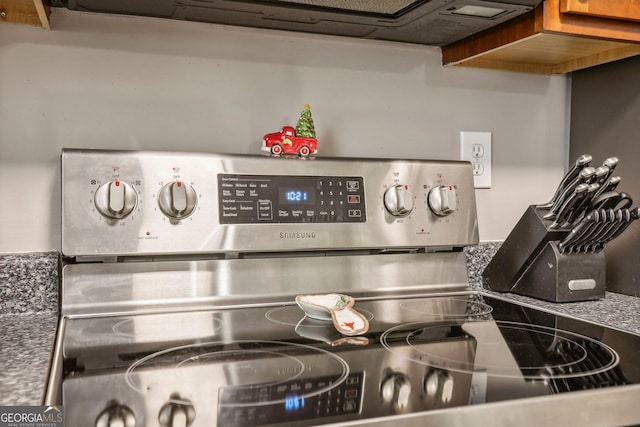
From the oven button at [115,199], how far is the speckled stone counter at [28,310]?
144 millimetres

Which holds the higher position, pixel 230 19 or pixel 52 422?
pixel 230 19

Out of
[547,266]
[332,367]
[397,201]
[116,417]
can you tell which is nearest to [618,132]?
[547,266]

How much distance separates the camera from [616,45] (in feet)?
3.75

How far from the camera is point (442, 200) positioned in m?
1.08

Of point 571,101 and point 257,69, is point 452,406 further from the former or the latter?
point 571,101

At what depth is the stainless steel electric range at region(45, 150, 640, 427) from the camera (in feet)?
1.85

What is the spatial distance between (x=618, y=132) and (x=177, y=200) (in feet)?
3.10

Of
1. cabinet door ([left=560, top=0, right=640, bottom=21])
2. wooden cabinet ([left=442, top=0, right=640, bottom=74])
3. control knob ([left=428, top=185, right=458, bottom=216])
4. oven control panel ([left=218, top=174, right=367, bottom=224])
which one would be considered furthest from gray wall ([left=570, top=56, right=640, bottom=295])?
oven control panel ([left=218, top=174, right=367, bottom=224])

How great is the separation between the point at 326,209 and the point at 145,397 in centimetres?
53

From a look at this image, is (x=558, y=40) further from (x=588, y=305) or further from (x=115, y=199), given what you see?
(x=115, y=199)

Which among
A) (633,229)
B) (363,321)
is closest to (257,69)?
(363,321)

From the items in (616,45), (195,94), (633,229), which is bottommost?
(633,229)

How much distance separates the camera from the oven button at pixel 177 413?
19.9 inches

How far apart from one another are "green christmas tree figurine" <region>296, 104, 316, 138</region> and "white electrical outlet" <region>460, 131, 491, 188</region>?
15.4 inches
